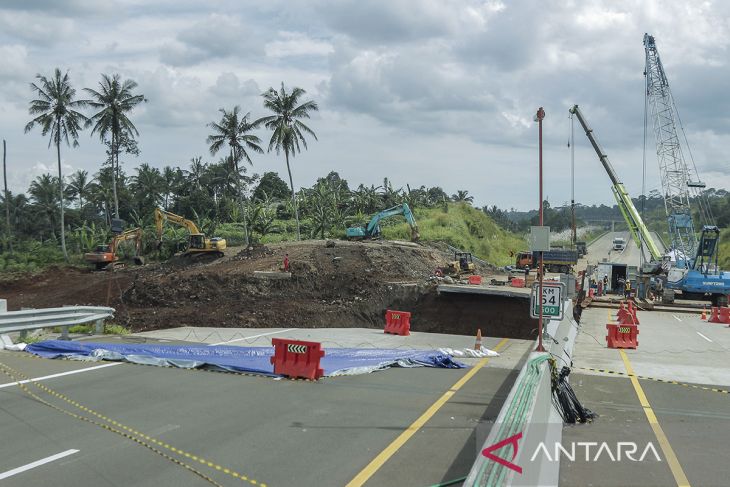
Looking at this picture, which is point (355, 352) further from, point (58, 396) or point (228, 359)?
point (58, 396)

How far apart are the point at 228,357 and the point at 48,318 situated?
532cm

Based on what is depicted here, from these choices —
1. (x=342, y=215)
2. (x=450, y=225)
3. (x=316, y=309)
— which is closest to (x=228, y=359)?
(x=316, y=309)

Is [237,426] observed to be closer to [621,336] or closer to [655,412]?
[655,412]

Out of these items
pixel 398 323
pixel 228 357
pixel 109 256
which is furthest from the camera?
pixel 109 256

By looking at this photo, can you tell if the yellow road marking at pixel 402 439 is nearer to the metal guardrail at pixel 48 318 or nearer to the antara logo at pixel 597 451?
the antara logo at pixel 597 451

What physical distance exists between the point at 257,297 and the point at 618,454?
2877 cm

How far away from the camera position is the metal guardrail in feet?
51.5

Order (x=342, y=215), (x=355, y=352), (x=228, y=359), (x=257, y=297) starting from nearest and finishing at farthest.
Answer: (x=228, y=359)
(x=355, y=352)
(x=257, y=297)
(x=342, y=215)

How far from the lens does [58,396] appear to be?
11.0m

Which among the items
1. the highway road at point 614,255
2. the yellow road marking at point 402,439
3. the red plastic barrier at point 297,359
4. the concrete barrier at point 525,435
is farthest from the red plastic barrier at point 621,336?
the highway road at point 614,255

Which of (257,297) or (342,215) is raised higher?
(342,215)

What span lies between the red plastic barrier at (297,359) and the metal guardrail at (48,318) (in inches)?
270

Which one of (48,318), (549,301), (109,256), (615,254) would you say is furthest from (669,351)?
(615,254)

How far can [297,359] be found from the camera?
13.2 meters
